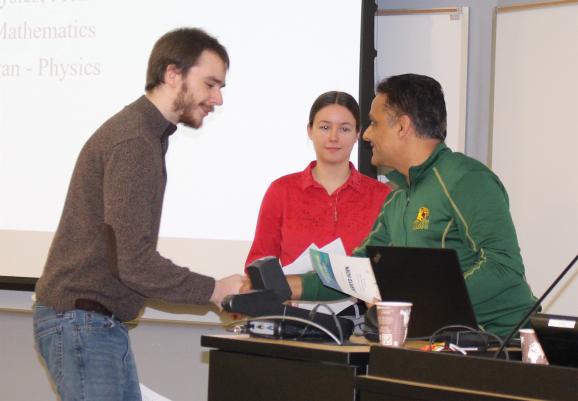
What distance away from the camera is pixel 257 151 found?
393cm

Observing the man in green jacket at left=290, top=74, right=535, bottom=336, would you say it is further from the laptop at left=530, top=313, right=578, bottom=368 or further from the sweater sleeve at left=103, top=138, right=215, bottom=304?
the laptop at left=530, top=313, right=578, bottom=368

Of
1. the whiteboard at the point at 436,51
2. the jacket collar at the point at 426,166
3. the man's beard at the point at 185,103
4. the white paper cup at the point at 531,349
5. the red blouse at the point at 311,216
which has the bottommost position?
the white paper cup at the point at 531,349

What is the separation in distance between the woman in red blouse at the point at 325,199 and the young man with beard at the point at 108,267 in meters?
0.93

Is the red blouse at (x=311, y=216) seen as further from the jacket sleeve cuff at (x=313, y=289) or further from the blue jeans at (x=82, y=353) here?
the blue jeans at (x=82, y=353)

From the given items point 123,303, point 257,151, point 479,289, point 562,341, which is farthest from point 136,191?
point 257,151

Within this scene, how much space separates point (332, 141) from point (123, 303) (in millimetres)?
1252

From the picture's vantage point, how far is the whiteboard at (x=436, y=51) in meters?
3.83

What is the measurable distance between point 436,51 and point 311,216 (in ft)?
3.32

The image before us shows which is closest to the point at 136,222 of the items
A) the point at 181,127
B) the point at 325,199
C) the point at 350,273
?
the point at 350,273

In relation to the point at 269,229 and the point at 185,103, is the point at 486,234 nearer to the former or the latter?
the point at 185,103

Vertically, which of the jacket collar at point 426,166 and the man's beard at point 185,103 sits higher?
the man's beard at point 185,103

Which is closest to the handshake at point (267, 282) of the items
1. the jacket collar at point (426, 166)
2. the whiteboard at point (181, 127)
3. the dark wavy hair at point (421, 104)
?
the jacket collar at point (426, 166)

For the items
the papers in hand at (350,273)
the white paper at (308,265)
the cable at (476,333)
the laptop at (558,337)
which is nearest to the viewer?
the laptop at (558,337)

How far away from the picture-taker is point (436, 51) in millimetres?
3857
